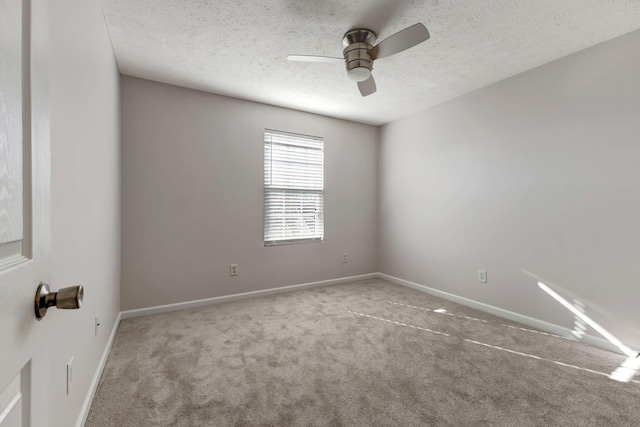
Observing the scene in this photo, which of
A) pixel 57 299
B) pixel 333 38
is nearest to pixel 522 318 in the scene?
pixel 333 38

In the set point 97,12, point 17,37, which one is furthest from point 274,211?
point 17,37

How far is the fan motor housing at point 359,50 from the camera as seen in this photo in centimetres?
217

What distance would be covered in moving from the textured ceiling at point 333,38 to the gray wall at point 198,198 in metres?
0.33

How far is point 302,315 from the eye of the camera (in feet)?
9.76

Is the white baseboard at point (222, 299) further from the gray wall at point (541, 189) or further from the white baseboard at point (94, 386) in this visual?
the gray wall at point (541, 189)

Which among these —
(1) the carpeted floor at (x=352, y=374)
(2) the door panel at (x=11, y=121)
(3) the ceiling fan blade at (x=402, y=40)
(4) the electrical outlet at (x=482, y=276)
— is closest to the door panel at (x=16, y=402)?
(2) the door panel at (x=11, y=121)

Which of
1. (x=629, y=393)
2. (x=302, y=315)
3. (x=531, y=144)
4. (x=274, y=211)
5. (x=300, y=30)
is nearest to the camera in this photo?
(x=629, y=393)

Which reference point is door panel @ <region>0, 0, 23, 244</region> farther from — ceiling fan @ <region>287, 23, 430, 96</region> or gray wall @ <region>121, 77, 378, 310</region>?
gray wall @ <region>121, 77, 378, 310</region>

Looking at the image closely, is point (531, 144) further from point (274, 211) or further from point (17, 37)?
point (17, 37)

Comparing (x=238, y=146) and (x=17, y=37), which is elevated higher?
(x=238, y=146)

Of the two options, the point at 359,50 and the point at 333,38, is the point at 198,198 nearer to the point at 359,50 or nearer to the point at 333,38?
the point at 333,38

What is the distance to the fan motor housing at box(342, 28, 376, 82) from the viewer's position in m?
2.17

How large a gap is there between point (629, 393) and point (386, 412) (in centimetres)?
155

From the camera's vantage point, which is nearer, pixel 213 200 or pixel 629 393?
pixel 629 393
